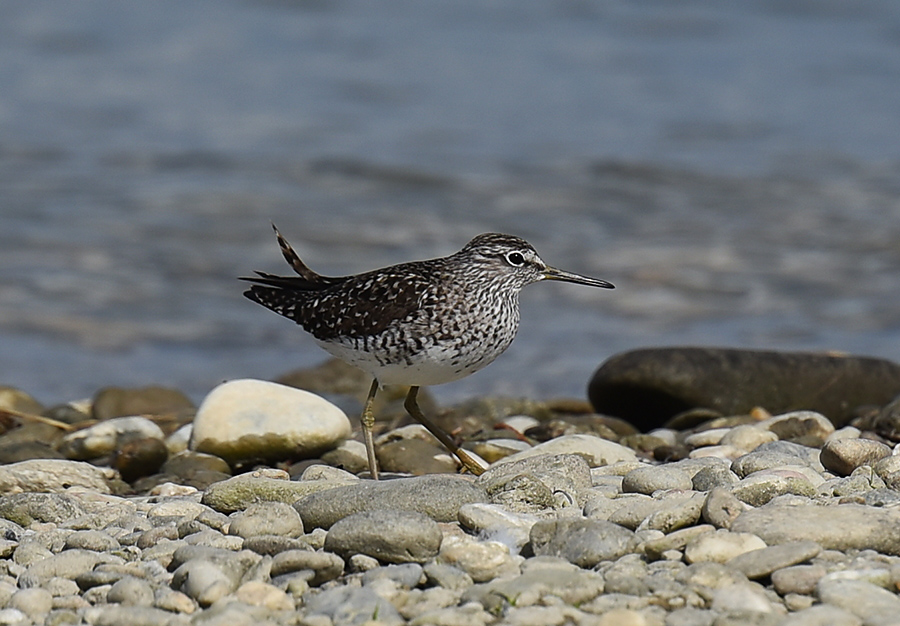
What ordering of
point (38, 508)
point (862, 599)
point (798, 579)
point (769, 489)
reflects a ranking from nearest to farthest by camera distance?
point (862, 599)
point (798, 579)
point (769, 489)
point (38, 508)

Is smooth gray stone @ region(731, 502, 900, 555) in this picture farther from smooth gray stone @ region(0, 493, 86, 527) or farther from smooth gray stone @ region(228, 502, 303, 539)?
smooth gray stone @ region(0, 493, 86, 527)

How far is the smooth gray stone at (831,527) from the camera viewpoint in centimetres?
416

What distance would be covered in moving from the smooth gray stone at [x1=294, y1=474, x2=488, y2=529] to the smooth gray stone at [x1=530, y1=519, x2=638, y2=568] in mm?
433

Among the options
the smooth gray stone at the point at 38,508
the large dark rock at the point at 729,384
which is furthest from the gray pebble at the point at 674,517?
the large dark rock at the point at 729,384

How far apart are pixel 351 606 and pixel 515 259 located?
307 centimetres

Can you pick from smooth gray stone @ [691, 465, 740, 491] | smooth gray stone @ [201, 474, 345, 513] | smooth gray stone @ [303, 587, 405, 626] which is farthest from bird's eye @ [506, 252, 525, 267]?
smooth gray stone @ [303, 587, 405, 626]

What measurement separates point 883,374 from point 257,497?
200 inches

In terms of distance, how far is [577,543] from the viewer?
13.9 ft

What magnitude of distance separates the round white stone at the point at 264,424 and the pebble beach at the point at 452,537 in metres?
0.01

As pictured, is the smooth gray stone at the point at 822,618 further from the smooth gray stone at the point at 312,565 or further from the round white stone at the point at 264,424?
the round white stone at the point at 264,424

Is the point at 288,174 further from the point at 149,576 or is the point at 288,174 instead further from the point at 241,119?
the point at 149,576

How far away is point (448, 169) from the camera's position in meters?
16.0

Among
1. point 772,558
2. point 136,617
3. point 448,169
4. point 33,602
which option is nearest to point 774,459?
point 772,558

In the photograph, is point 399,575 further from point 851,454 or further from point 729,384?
point 729,384
